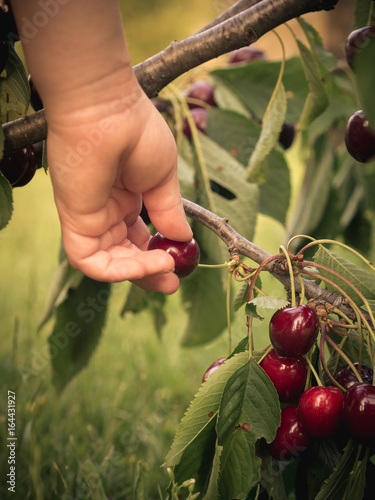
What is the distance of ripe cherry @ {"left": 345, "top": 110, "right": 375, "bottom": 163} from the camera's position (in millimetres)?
724

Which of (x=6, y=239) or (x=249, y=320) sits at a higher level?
(x=249, y=320)

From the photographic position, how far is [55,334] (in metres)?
1.05

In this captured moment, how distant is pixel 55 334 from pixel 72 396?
45cm

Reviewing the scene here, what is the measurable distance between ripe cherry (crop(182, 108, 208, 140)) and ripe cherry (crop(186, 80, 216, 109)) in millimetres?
88

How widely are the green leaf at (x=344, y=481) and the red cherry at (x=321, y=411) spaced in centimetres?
4

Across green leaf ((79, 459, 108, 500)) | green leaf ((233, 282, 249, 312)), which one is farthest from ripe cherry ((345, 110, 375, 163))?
green leaf ((79, 459, 108, 500))

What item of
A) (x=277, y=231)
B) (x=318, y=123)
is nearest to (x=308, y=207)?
(x=318, y=123)

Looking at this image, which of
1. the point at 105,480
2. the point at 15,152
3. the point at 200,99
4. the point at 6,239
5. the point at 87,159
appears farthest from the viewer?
the point at 6,239

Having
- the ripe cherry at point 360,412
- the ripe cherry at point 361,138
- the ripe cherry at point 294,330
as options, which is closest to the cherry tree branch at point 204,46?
the ripe cherry at point 361,138

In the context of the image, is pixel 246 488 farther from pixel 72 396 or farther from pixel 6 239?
pixel 6 239

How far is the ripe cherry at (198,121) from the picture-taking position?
1245 mm

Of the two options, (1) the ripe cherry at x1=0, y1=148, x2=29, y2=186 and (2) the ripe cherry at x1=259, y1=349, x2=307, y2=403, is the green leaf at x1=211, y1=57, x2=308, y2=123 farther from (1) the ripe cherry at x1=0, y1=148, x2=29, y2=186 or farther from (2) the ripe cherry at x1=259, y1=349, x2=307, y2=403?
(2) the ripe cherry at x1=259, y1=349, x2=307, y2=403

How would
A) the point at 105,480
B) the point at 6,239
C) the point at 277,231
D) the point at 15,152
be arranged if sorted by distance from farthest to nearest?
the point at 277,231 → the point at 6,239 → the point at 105,480 → the point at 15,152

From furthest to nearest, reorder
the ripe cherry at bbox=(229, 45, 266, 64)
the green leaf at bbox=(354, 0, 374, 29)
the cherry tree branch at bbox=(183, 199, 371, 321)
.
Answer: the ripe cherry at bbox=(229, 45, 266, 64) → the green leaf at bbox=(354, 0, 374, 29) → the cherry tree branch at bbox=(183, 199, 371, 321)
